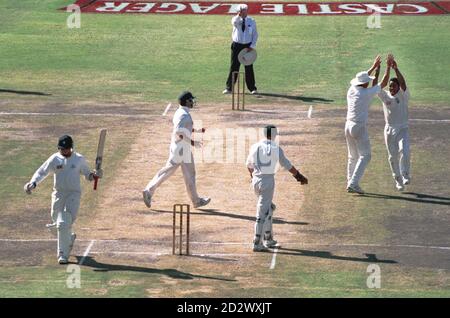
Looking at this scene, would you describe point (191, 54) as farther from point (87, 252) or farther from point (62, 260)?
point (62, 260)

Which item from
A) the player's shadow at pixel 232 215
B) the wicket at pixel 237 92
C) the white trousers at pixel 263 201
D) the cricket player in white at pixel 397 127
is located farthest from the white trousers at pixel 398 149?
the wicket at pixel 237 92

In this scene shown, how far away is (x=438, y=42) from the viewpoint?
140 feet

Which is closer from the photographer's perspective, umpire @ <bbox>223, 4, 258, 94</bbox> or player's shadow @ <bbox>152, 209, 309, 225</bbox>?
player's shadow @ <bbox>152, 209, 309, 225</bbox>

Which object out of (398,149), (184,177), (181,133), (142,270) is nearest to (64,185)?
(142,270)

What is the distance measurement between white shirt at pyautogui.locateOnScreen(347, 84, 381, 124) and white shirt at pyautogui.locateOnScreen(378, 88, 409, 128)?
0.22 m

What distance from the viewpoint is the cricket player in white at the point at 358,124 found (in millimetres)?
27734

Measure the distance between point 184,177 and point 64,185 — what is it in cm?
384

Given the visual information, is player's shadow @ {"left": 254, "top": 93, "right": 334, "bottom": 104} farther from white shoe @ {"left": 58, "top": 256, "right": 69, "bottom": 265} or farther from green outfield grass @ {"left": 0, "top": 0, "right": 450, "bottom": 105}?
white shoe @ {"left": 58, "top": 256, "right": 69, "bottom": 265}

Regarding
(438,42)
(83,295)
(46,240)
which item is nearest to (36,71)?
(438,42)

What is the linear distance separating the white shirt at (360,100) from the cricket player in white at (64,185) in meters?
6.39

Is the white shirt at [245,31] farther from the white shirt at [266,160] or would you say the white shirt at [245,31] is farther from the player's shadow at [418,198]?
the white shirt at [266,160]

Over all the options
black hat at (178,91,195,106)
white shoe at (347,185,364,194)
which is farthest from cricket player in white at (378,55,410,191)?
black hat at (178,91,195,106)

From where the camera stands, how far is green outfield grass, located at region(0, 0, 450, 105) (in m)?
37.7
